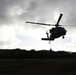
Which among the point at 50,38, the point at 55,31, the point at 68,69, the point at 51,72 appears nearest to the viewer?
the point at 51,72

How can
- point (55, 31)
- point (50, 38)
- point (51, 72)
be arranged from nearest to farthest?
point (51, 72), point (55, 31), point (50, 38)

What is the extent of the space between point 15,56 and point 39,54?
8.36 meters

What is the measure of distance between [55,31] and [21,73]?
3341cm

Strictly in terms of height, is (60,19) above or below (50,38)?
above

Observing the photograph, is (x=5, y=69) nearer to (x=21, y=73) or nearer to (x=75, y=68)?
(x=21, y=73)

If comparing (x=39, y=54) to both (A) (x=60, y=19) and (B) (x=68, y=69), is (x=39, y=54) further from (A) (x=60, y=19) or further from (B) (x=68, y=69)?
(B) (x=68, y=69)

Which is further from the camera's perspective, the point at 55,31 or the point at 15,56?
the point at 15,56

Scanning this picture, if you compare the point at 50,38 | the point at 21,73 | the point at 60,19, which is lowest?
the point at 21,73

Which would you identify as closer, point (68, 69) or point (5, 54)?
point (68, 69)

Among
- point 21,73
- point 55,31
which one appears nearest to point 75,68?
point 21,73

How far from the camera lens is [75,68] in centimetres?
4794

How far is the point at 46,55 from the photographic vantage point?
284 ft

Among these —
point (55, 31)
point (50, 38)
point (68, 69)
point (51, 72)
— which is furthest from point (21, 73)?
point (50, 38)

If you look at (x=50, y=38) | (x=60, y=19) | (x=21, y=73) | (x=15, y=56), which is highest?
(x=60, y=19)
